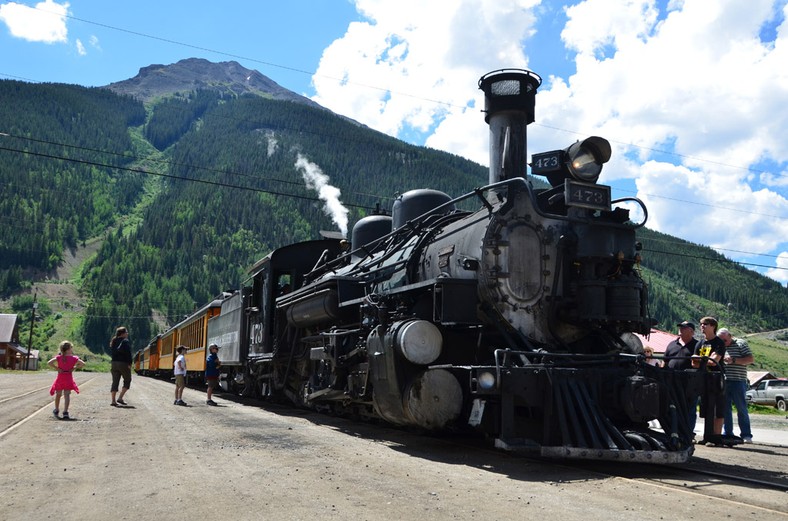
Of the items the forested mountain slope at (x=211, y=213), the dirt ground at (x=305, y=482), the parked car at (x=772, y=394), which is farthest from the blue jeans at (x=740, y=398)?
the forested mountain slope at (x=211, y=213)

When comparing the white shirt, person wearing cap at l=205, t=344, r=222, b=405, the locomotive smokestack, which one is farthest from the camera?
person wearing cap at l=205, t=344, r=222, b=405

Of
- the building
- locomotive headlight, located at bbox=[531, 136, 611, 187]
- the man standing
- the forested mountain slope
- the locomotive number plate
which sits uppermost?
the forested mountain slope

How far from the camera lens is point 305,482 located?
5.28 metres

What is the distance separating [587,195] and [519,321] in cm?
160

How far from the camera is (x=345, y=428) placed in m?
9.72

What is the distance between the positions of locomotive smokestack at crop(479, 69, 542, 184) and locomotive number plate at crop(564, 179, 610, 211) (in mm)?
1028

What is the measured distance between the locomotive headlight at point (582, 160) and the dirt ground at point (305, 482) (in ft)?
10.4

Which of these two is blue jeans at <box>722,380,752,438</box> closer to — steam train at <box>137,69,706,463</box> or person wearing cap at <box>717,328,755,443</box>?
person wearing cap at <box>717,328,755,443</box>

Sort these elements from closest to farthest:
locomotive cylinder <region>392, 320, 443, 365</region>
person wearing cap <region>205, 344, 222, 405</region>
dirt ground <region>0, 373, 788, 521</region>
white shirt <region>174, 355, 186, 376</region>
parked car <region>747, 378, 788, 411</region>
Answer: dirt ground <region>0, 373, 788, 521</region>, locomotive cylinder <region>392, 320, 443, 365</region>, white shirt <region>174, 355, 186, 376</region>, person wearing cap <region>205, 344, 222, 405</region>, parked car <region>747, 378, 788, 411</region>

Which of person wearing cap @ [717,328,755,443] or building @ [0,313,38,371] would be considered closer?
person wearing cap @ [717,328,755,443]

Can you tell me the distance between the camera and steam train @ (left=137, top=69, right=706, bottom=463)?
6.11m

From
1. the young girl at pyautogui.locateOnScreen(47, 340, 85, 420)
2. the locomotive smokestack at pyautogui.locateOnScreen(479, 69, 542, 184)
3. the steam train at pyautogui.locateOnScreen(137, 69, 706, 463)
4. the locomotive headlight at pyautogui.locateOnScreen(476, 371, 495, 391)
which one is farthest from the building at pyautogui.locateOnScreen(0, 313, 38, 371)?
the locomotive headlight at pyautogui.locateOnScreen(476, 371, 495, 391)

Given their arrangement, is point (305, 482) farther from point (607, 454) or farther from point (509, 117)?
point (509, 117)

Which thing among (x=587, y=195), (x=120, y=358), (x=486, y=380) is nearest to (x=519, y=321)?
(x=486, y=380)
